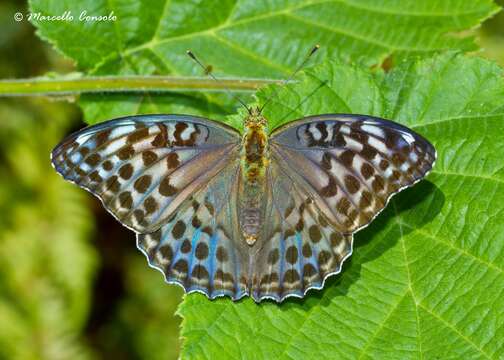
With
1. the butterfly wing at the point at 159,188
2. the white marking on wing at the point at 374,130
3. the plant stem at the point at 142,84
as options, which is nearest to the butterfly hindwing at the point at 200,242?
the butterfly wing at the point at 159,188

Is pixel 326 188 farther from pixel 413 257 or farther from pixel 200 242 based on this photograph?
pixel 200 242

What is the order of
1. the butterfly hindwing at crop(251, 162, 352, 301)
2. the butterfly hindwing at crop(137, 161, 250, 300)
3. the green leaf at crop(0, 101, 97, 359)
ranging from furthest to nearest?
the green leaf at crop(0, 101, 97, 359) → the butterfly hindwing at crop(137, 161, 250, 300) → the butterfly hindwing at crop(251, 162, 352, 301)

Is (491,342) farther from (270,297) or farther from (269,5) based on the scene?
(269,5)

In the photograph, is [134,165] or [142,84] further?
[142,84]

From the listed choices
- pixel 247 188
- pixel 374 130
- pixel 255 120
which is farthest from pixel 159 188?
pixel 374 130

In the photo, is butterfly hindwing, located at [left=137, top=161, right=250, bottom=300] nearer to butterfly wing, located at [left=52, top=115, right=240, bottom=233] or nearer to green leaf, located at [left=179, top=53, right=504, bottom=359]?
butterfly wing, located at [left=52, top=115, right=240, bottom=233]

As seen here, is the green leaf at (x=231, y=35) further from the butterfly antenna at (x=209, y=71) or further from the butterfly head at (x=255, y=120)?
the butterfly head at (x=255, y=120)

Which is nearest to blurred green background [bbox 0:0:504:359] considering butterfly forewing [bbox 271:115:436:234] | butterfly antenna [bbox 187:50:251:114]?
butterfly antenna [bbox 187:50:251:114]

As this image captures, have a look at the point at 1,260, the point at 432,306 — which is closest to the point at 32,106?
the point at 1,260
